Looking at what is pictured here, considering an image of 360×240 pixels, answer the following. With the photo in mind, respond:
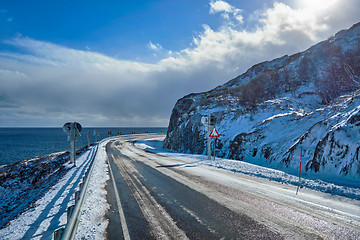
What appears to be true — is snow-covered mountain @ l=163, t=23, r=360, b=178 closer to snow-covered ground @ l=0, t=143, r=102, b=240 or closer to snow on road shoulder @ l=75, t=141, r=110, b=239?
snow on road shoulder @ l=75, t=141, r=110, b=239

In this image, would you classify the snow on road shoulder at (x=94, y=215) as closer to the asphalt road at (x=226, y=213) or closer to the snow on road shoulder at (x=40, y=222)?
the asphalt road at (x=226, y=213)

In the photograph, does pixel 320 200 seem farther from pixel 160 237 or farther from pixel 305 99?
pixel 305 99

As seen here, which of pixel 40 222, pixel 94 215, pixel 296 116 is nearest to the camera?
pixel 40 222

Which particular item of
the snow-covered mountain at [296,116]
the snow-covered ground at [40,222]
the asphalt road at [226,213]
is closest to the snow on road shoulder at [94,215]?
the asphalt road at [226,213]

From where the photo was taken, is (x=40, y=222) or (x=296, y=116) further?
(x=296, y=116)

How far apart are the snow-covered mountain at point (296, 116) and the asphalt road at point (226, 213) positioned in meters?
4.93

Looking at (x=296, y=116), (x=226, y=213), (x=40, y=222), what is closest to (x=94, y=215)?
(x=40, y=222)

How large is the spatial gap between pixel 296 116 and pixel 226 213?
1588cm

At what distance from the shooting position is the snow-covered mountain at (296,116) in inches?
431

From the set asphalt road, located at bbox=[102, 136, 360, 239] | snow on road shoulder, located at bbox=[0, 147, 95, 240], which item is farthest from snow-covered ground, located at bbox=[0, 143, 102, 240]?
A: asphalt road, located at bbox=[102, 136, 360, 239]

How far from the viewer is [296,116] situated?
17906 mm

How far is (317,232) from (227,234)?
1.97 meters

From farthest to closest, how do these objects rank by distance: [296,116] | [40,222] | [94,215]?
[296,116]
[94,215]
[40,222]

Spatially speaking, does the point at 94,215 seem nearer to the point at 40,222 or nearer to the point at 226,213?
the point at 40,222
